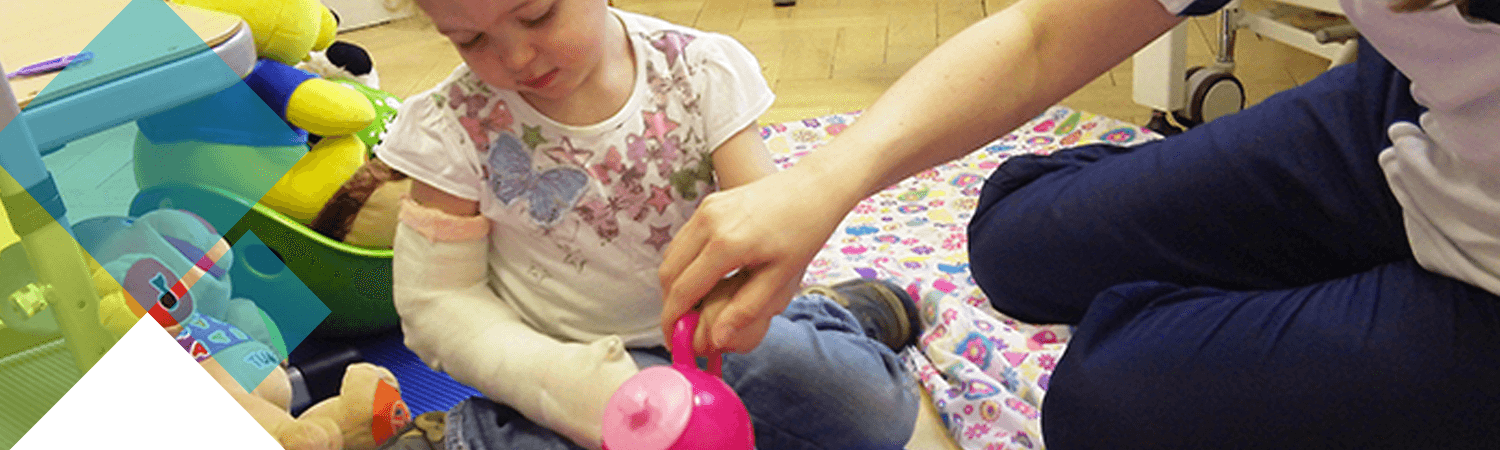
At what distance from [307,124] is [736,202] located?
0.71 metres

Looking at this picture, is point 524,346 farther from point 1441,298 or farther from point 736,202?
point 1441,298

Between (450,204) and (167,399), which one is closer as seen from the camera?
(167,399)

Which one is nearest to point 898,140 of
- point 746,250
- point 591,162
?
point 746,250

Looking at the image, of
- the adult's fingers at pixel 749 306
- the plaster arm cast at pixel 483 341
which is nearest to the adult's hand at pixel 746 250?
the adult's fingers at pixel 749 306

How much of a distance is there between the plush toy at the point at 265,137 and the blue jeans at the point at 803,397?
44cm

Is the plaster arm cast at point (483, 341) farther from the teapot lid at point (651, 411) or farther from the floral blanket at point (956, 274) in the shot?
the floral blanket at point (956, 274)

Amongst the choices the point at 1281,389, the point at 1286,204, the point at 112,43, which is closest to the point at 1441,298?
the point at 1281,389

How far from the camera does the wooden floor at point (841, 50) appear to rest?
5.47 ft

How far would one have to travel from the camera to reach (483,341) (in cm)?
69

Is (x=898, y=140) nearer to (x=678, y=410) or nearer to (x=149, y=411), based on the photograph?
(x=678, y=410)

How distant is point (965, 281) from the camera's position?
1088mm

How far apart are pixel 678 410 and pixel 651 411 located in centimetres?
1
